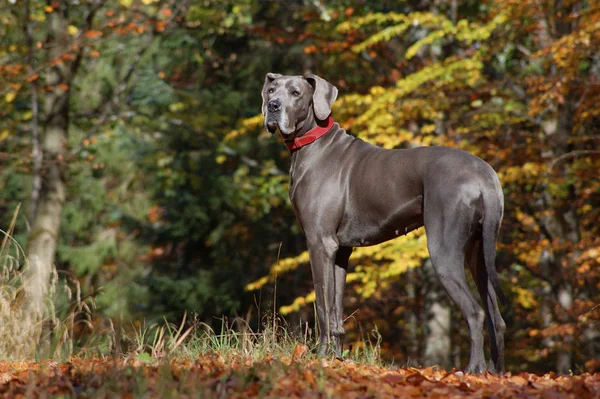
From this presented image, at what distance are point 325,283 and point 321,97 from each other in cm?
156

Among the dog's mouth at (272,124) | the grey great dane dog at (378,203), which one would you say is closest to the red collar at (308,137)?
the grey great dane dog at (378,203)

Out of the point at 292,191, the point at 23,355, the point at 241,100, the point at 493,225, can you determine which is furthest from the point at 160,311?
the point at 493,225

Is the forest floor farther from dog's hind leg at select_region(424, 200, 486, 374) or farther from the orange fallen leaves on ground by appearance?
dog's hind leg at select_region(424, 200, 486, 374)

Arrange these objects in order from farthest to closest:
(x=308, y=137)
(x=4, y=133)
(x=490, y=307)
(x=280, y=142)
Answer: (x=4, y=133) → (x=280, y=142) → (x=308, y=137) → (x=490, y=307)

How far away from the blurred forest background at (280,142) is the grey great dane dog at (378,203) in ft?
10.3

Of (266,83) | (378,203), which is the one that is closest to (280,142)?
(266,83)

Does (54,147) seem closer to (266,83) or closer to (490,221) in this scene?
(266,83)

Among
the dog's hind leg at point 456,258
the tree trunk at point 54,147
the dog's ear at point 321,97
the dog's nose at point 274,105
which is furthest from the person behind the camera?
the tree trunk at point 54,147

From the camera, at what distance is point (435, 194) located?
5.27 meters

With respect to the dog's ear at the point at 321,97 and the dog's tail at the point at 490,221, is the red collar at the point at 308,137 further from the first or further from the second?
the dog's tail at the point at 490,221

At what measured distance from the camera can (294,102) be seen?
6020 millimetres

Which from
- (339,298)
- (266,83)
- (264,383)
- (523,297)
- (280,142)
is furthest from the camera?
(280,142)

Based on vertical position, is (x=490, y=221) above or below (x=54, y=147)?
above

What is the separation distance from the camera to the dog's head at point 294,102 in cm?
595
